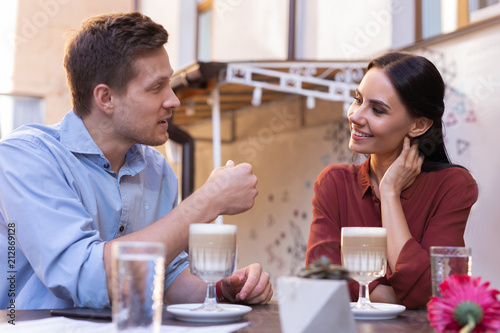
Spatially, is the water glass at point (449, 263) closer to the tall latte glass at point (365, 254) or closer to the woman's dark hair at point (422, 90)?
the tall latte glass at point (365, 254)

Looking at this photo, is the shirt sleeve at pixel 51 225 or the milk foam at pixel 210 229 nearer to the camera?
the milk foam at pixel 210 229

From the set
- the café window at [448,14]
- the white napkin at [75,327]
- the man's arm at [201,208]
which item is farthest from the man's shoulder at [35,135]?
the café window at [448,14]

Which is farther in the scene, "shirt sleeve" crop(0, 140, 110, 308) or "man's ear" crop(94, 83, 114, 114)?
"man's ear" crop(94, 83, 114, 114)

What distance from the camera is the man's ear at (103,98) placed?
174 cm

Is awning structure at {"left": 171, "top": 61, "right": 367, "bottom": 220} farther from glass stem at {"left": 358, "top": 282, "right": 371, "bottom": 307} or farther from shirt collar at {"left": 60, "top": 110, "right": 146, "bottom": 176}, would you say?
glass stem at {"left": 358, "top": 282, "right": 371, "bottom": 307}

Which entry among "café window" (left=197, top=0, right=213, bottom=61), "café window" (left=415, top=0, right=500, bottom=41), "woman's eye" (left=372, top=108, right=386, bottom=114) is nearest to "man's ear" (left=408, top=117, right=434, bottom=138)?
"woman's eye" (left=372, top=108, right=386, bottom=114)

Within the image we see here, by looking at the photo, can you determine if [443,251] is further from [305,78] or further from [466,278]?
[305,78]

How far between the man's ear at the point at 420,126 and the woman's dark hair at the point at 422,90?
0.04ft

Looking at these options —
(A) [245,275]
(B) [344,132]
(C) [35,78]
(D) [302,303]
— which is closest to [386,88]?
(A) [245,275]

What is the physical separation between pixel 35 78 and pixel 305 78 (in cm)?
438

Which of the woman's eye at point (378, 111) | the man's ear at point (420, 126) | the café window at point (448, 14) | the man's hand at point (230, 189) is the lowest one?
the man's hand at point (230, 189)

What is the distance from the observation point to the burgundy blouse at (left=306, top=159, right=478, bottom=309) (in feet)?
5.17

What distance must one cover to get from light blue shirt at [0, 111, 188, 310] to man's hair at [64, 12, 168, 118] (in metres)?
0.12

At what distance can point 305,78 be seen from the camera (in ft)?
14.3
